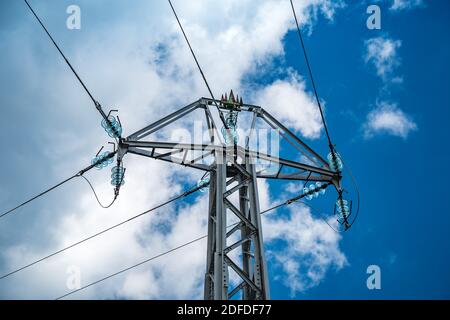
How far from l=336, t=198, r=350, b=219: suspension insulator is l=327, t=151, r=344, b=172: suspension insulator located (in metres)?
0.91

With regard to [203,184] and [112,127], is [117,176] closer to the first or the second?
[112,127]

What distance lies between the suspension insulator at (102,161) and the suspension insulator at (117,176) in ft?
1.14

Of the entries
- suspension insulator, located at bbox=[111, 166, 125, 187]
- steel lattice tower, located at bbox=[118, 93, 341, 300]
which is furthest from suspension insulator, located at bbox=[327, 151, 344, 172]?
suspension insulator, located at bbox=[111, 166, 125, 187]

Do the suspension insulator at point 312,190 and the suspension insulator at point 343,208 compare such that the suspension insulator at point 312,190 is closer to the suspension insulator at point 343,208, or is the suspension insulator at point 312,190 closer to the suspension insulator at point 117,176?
the suspension insulator at point 343,208

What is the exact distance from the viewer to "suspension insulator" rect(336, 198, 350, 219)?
12930 millimetres

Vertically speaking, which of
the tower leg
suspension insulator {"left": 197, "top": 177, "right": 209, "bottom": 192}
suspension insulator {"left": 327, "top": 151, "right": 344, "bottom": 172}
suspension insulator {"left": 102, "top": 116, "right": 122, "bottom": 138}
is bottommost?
the tower leg

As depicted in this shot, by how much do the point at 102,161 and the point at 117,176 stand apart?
0.65m

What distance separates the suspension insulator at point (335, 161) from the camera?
43.8 feet

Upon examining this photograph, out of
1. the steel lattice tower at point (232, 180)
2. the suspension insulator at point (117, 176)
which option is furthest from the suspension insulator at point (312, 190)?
the suspension insulator at point (117, 176)

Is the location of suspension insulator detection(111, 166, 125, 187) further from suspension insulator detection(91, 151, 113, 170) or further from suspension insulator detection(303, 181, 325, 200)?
suspension insulator detection(303, 181, 325, 200)

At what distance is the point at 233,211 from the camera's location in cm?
1060
